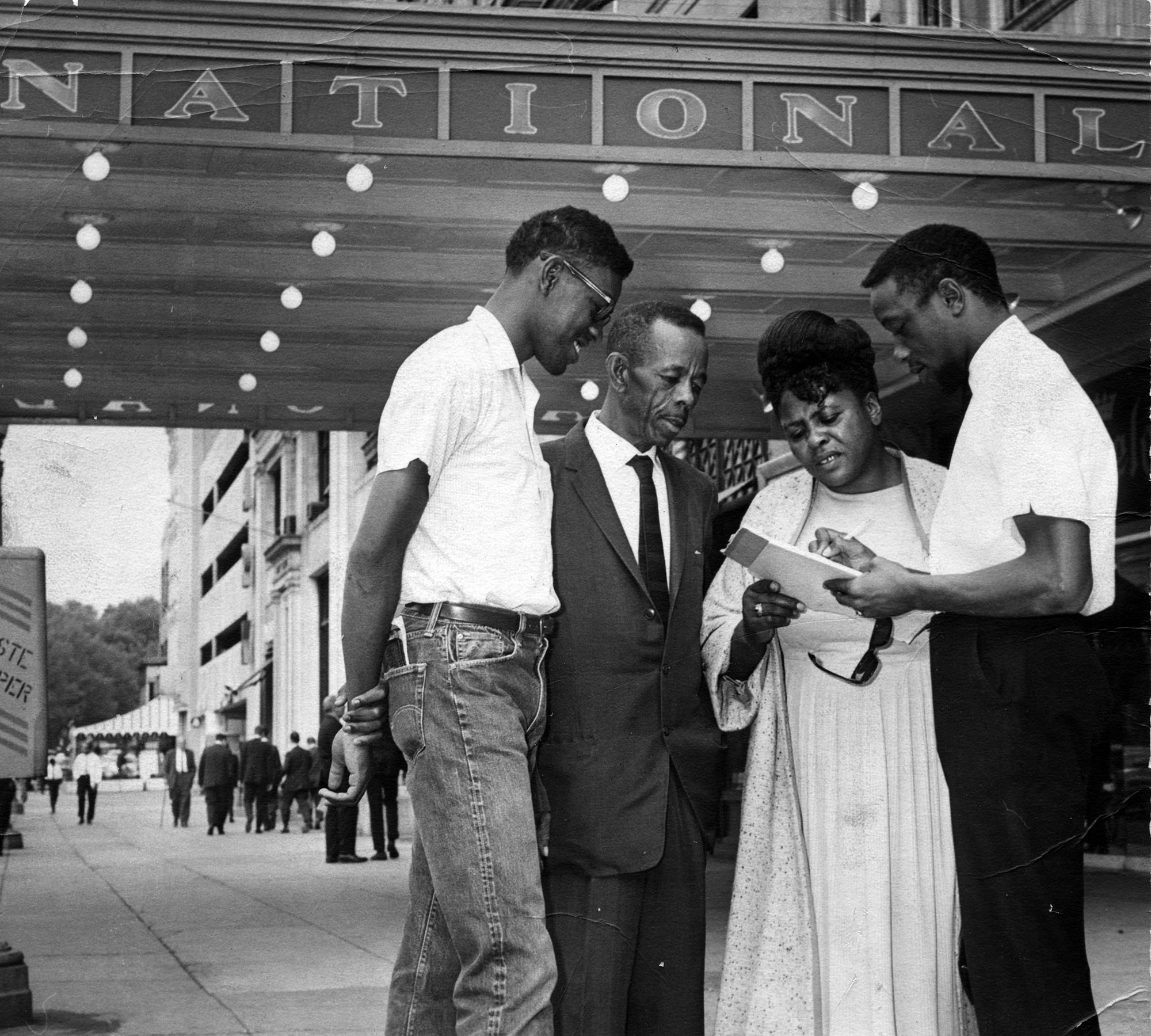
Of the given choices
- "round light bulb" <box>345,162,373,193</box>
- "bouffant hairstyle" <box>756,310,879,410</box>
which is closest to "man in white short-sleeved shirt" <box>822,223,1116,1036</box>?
"bouffant hairstyle" <box>756,310,879,410</box>

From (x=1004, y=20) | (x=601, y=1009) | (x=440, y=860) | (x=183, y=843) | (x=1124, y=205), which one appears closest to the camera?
(x=440, y=860)

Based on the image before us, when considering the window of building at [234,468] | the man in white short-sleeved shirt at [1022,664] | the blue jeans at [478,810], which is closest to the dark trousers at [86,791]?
the window of building at [234,468]

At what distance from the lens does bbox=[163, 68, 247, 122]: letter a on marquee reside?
5469 mm

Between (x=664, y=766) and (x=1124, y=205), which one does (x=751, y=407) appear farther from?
(x=664, y=766)

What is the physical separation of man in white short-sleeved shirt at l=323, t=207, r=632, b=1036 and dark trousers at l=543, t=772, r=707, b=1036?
9.8 inches

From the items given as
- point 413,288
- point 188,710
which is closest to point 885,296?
point 188,710

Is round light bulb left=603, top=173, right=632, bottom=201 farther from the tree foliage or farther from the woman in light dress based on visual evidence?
the woman in light dress

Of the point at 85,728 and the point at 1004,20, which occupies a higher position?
the point at 1004,20

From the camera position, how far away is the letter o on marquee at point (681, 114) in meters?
5.72

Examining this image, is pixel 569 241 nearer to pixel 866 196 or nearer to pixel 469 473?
pixel 469 473

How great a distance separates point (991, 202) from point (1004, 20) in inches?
45.5

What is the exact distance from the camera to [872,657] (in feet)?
9.59

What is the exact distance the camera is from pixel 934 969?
2.86 metres

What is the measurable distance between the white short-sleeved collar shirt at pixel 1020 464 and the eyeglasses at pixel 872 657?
190 millimetres
